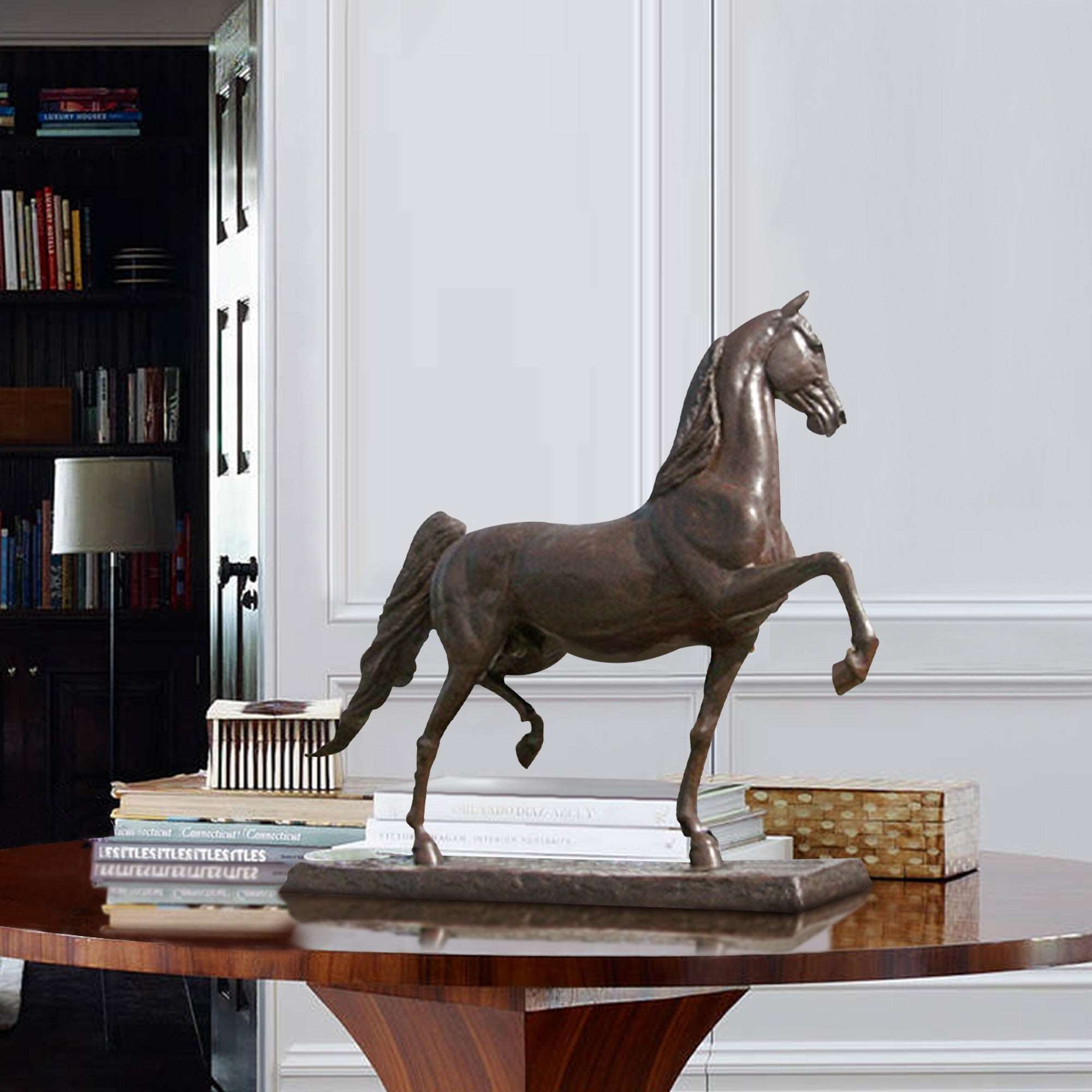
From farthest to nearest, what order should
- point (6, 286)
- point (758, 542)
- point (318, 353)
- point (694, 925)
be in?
1. point (6, 286)
2. point (318, 353)
3. point (758, 542)
4. point (694, 925)

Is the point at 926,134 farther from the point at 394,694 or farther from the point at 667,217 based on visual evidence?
the point at 394,694

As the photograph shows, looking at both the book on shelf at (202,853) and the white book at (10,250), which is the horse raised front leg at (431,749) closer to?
the book on shelf at (202,853)

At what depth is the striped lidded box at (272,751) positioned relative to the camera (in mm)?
1741

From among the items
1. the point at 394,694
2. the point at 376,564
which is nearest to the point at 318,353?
the point at 376,564

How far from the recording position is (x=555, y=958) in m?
1.25

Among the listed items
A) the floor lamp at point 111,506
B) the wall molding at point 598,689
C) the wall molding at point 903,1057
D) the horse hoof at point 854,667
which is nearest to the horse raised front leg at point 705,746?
the horse hoof at point 854,667

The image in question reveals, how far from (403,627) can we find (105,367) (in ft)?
17.3

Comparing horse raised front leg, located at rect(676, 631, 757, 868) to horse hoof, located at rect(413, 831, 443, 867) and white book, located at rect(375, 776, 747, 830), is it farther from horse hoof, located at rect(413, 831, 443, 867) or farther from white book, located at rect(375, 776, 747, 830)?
horse hoof, located at rect(413, 831, 443, 867)

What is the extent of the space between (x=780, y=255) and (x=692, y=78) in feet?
1.15

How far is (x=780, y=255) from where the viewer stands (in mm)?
3537

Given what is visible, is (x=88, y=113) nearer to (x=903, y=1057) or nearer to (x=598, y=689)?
(x=598, y=689)

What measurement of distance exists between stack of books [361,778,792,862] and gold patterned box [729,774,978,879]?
17 cm

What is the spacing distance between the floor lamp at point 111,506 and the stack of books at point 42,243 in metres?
1.12

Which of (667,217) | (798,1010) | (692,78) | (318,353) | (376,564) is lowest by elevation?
(798,1010)
